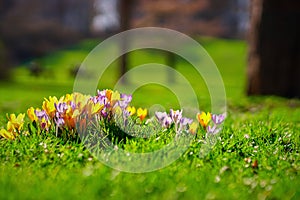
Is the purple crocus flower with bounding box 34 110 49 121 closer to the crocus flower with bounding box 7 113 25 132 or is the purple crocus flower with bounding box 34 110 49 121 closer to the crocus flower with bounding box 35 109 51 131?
the crocus flower with bounding box 35 109 51 131

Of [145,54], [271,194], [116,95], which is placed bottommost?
[145,54]

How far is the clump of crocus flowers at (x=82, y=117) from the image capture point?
487 cm

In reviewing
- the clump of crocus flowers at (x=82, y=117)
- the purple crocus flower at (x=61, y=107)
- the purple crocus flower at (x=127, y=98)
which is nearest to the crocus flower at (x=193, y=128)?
the clump of crocus flowers at (x=82, y=117)

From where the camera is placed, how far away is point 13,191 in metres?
3.72

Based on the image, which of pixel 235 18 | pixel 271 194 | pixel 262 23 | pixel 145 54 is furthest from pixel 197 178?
pixel 235 18

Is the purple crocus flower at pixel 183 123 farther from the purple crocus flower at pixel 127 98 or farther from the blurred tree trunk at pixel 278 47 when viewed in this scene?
the blurred tree trunk at pixel 278 47

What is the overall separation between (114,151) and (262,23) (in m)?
8.62

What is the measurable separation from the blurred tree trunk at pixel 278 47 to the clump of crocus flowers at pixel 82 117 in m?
7.38

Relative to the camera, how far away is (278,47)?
12.3 m

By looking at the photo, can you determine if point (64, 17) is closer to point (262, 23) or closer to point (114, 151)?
point (262, 23)

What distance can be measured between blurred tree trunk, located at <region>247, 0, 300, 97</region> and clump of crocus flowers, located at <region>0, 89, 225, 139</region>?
7.38m

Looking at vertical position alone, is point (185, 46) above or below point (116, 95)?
below

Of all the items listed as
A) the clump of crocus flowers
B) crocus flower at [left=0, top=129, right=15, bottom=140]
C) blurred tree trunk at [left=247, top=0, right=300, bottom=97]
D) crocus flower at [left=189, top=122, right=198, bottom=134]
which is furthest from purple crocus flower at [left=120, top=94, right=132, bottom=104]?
blurred tree trunk at [left=247, top=0, right=300, bottom=97]

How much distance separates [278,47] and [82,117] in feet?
27.0
